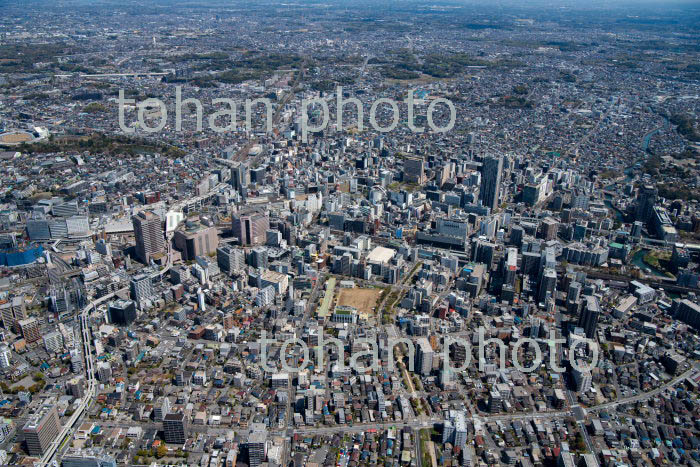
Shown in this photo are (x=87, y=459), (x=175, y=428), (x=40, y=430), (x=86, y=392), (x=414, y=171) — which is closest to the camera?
(x=87, y=459)

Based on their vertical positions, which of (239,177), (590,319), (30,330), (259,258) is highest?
(239,177)

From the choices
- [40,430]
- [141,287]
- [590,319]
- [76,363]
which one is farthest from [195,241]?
[590,319]

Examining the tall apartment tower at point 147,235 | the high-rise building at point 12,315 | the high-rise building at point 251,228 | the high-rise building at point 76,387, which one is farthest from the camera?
the high-rise building at point 251,228

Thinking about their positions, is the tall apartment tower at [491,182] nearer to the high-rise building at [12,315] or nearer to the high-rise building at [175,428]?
the high-rise building at [175,428]

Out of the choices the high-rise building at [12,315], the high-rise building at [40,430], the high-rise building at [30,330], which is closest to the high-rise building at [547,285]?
the high-rise building at [40,430]

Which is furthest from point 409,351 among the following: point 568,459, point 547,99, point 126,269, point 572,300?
point 547,99

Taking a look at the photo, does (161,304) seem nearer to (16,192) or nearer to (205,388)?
(205,388)

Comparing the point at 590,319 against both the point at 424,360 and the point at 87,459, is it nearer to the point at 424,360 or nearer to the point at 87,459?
the point at 424,360

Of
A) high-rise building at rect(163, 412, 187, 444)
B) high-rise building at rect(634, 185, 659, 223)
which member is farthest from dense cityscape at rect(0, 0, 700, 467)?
high-rise building at rect(634, 185, 659, 223)
